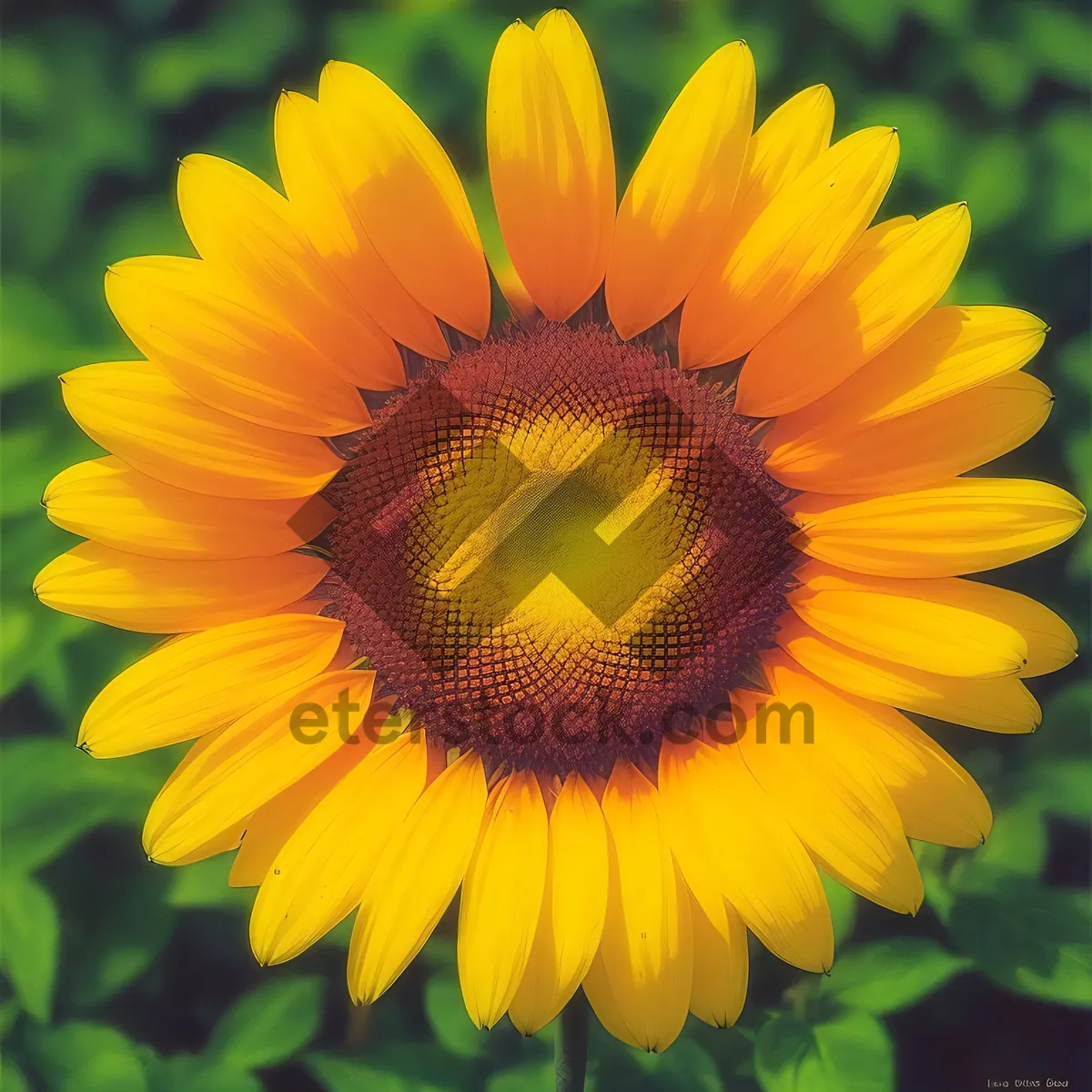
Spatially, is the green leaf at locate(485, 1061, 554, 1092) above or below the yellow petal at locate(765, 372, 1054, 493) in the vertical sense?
below

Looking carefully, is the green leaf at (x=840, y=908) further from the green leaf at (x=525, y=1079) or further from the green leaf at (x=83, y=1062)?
the green leaf at (x=83, y=1062)

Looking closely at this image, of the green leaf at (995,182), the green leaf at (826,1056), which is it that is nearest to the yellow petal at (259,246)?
the green leaf at (995,182)

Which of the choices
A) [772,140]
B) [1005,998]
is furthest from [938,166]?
[1005,998]

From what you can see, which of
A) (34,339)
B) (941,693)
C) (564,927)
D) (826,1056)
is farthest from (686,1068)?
(34,339)

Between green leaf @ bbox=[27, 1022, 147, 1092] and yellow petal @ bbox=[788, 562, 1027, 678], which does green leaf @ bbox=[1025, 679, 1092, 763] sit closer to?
yellow petal @ bbox=[788, 562, 1027, 678]

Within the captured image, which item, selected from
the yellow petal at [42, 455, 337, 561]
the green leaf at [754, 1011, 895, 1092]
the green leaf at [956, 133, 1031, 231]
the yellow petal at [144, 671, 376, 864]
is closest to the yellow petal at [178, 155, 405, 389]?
the yellow petal at [42, 455, 337, 561]

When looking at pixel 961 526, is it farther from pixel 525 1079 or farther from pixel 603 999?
pixel 525 1079

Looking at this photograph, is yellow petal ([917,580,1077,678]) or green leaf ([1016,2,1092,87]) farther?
green leaf ([1016,2,1092,87])

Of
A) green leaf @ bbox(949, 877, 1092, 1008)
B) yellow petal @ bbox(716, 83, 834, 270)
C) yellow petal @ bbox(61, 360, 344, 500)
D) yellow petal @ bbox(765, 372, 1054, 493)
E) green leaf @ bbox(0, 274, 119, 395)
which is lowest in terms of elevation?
green leaf @ bbox(949, 877, 1092, 1008)
